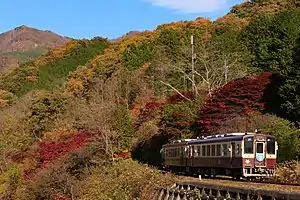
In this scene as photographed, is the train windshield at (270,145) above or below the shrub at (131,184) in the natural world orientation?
above

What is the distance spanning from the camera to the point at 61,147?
39.8m

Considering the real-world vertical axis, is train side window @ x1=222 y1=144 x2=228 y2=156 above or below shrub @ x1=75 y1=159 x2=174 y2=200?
above

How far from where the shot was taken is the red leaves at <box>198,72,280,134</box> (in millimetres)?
28641

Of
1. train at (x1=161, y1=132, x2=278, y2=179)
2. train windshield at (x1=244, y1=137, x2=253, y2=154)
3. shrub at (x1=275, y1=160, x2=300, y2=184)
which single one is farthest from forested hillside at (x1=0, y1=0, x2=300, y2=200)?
train windshield at (x1=244, y1=137, x2=253, y2=154)

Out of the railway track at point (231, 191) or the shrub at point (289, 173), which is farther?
the shrub at point (289, 173)

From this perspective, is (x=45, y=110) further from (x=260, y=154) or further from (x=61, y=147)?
(x=260, y=154)

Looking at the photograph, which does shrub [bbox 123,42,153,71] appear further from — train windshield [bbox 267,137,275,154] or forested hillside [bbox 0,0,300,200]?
train windshield [bbox 267,137,275,154]

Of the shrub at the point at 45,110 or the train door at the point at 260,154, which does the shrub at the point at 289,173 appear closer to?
the train door at the point at 260,154

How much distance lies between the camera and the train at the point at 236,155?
19969 millimetres

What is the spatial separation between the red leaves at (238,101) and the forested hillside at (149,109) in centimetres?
6

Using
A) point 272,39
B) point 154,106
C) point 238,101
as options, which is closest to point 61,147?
point 154,106

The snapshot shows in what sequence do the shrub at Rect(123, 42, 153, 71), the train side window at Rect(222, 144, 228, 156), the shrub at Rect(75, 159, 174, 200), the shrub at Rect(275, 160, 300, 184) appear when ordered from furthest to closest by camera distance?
the shrub at Rect(123, 42, 153, 71)
the shrub at Rect(75, 159, 174, 200)
the train side window at Rect(222, 144, 228, 156)
the shrub at Rect(275, 160, 300, 184)

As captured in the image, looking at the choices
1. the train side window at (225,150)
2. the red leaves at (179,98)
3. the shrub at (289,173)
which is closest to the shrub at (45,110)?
the red leaves at (179,98)

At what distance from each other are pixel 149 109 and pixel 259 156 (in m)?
20.5
